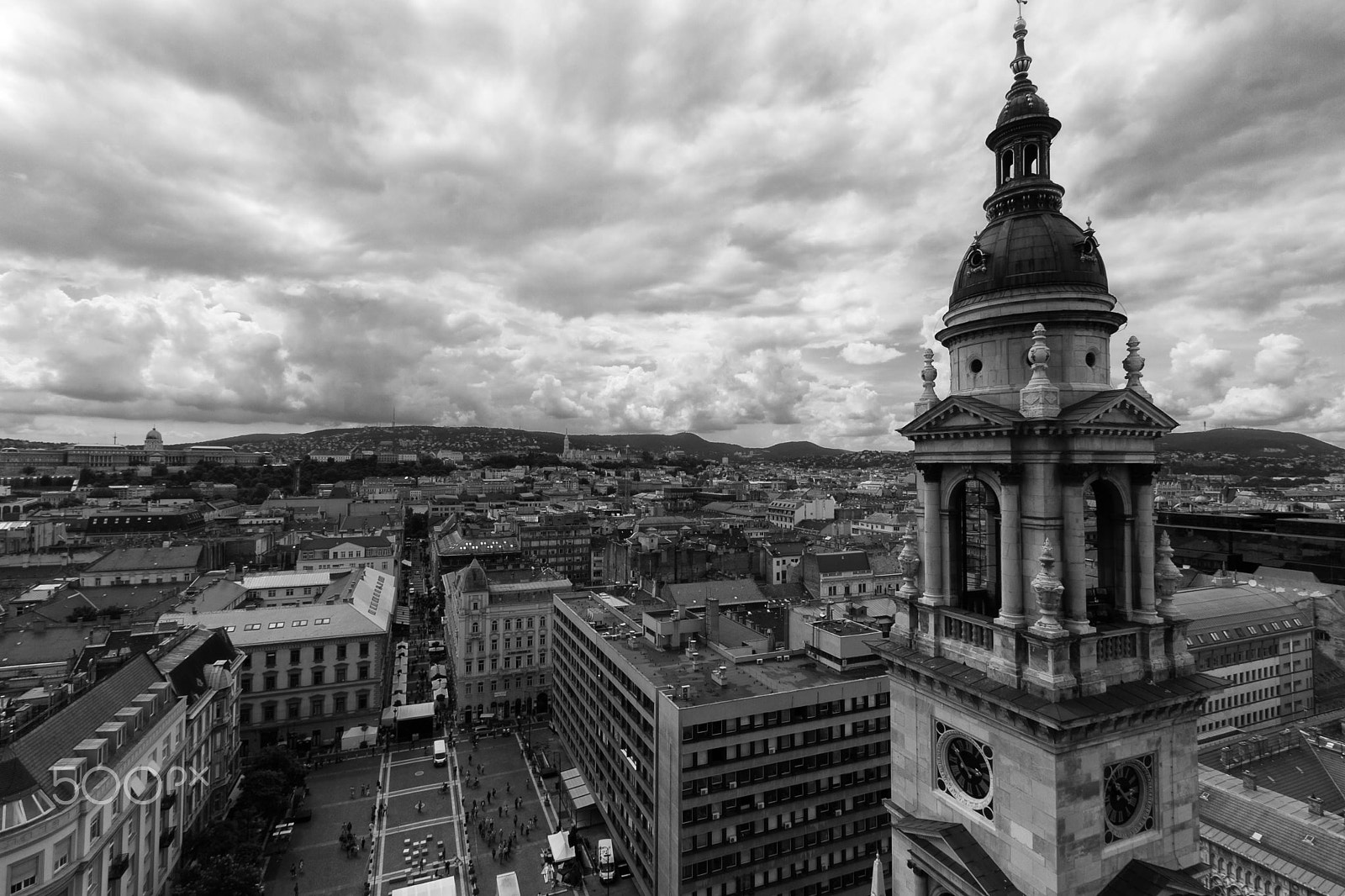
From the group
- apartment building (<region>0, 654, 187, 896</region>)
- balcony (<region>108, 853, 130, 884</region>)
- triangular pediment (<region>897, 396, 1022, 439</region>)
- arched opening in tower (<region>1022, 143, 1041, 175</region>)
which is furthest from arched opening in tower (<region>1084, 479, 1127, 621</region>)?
balcony (<region>108, 853, 130, 884</region>)

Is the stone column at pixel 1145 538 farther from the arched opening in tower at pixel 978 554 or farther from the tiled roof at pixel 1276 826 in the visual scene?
the tiled roof at pixel 1276 826

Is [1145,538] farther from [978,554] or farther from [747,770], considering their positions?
[747,770]

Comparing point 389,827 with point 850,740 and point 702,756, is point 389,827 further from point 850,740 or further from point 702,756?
point 850,740

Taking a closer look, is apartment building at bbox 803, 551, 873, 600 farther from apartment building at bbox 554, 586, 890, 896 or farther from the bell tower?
the bell tower

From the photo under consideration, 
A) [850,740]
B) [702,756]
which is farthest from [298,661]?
[850,740]

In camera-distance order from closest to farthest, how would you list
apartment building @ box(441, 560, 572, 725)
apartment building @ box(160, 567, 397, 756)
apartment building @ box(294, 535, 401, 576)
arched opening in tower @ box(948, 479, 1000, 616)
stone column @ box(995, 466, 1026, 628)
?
stone column @ box(995, 466, 1026, 628)
arched opening in tower @ box(948, 479, 1000, 616)
apartment building @ box(160, 567, 397, 756)
apartment building @ box(441, 560, 572, 725)
apartment building @ box(294, 535, 401, 576)

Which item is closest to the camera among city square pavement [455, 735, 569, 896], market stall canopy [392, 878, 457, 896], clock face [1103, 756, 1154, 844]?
clock face [1103, 756, 1154, 844]
